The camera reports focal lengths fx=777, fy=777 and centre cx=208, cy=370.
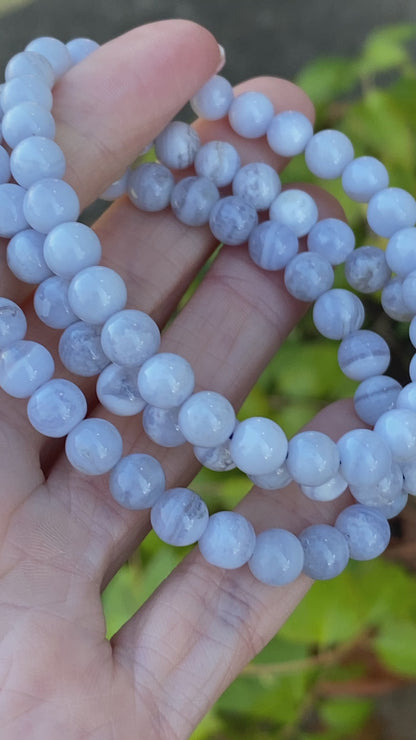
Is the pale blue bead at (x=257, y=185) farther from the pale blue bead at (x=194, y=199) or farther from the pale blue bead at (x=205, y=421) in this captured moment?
the pale blue bead at (x=205, y=421)

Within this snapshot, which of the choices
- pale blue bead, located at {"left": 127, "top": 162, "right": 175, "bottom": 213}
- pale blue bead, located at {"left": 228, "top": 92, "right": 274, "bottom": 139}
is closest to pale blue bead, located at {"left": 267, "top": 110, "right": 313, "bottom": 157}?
pale blue bead, located at {"left": 228, "top": 92, "right": 274, "bottom": 139}

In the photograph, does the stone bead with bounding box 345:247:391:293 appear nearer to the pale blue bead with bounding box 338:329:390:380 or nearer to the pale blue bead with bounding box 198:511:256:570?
the pale blue bead with bounding box 338:329:390:380

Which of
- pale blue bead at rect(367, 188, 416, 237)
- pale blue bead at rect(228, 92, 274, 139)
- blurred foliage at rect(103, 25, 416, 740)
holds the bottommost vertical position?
blurred foliage at rect(103, 25, 416, 740)

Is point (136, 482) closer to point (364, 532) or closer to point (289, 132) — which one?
point (364, 532)

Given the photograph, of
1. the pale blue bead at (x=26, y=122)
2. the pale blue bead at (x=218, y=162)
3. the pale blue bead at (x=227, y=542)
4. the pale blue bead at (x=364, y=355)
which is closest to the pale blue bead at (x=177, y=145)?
the pale blue bead at (x=218, y=162)

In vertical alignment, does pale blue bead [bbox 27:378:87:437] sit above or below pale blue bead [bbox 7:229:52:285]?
below

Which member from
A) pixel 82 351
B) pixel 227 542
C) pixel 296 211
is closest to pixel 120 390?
pixel 82 351

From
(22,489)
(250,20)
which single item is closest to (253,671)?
(22,489)
